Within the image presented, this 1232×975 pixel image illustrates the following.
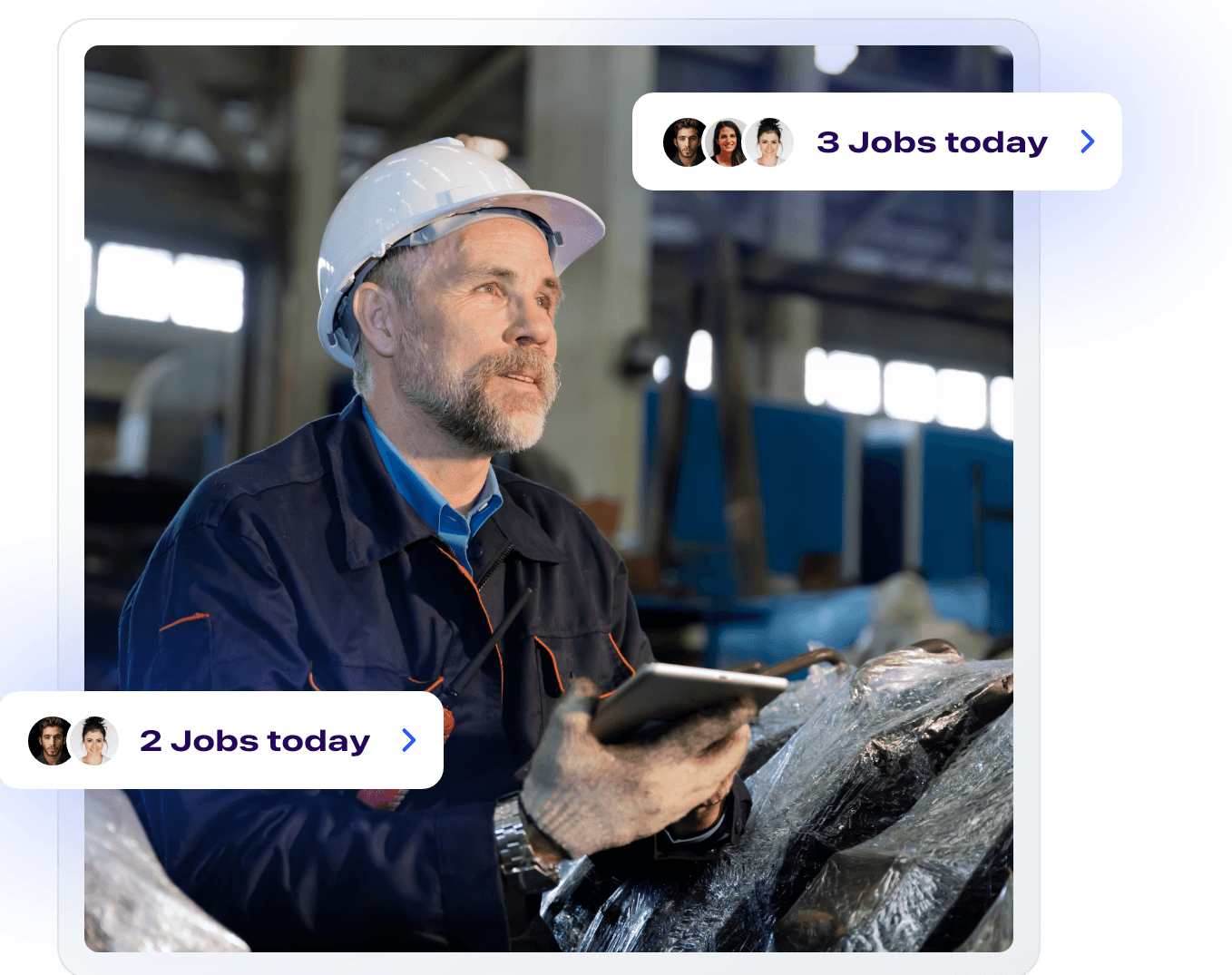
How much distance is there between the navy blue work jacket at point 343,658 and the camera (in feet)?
4.01

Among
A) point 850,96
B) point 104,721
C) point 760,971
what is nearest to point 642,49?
point 850,96

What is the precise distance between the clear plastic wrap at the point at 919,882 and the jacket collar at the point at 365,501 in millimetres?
660

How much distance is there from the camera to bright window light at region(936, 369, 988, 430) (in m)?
1.63

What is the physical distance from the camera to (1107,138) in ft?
4.71

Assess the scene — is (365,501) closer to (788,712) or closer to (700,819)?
(700,819)

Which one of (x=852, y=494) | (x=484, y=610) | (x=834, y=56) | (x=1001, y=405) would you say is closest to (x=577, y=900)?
(x=484, y=610)

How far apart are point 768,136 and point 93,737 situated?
1.27 metres

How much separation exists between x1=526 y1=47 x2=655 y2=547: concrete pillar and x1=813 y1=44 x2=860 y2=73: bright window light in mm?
259

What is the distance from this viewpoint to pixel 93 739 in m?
1.33

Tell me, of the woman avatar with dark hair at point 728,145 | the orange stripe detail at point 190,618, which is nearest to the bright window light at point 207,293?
the orange stripe detail at point 190,618

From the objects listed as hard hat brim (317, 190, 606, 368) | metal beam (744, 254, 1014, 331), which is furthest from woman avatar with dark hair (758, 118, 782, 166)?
metal beam (744, 254, 1014, 331)

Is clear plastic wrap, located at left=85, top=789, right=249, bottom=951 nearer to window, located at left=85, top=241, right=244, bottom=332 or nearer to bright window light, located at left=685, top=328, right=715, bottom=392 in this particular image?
window, located at left=85, top=241, right=244, bottom=332

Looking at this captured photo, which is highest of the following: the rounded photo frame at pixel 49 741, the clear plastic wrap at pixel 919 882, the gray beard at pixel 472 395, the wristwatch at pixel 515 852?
the gray beard at pixel 472 395

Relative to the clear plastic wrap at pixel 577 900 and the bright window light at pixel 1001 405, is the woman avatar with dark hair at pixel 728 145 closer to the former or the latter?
the bright window light at pixel 1001 405
